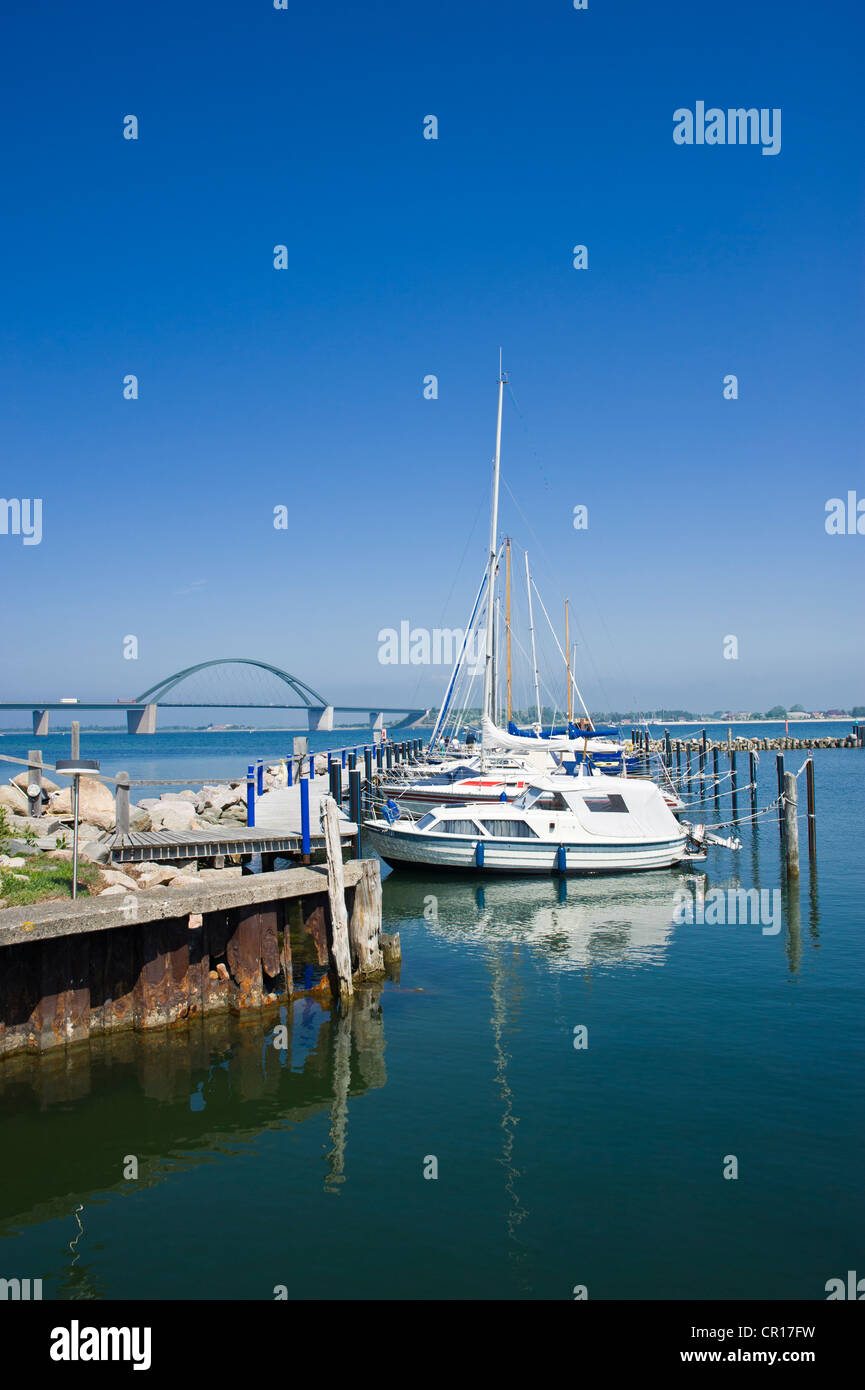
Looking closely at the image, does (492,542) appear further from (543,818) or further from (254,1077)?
(254,1077)

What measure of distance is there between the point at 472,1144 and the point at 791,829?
19.9m

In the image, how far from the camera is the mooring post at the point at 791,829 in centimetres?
2683

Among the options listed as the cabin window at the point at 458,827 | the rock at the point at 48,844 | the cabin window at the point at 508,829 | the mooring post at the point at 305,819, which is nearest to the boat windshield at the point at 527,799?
the cabin window at the point at 508,829

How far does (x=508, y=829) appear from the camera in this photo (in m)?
27.6

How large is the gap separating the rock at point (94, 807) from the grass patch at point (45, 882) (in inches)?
294

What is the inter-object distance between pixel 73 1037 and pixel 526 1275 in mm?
7902

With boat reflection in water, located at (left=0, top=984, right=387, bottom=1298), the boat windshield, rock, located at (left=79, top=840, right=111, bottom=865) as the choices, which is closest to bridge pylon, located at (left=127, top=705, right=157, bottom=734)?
the boat windshield

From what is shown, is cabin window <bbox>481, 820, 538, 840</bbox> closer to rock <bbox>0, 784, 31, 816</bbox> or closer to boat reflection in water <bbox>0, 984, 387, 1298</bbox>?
boat reflection in water <bbox>0, 984, 387, 1298</bbox>

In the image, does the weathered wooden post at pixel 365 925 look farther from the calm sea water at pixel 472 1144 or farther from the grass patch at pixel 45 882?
the grass patch at pixel 45 882

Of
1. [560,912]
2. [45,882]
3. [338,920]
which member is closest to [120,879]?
[45,882]

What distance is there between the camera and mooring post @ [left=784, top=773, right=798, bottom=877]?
1056 inches

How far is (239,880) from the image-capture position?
1536 cm

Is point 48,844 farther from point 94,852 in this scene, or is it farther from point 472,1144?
point 472,1144

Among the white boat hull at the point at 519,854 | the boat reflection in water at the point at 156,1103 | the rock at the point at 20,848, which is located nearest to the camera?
the boat reflection in water at the point at 156,1103
